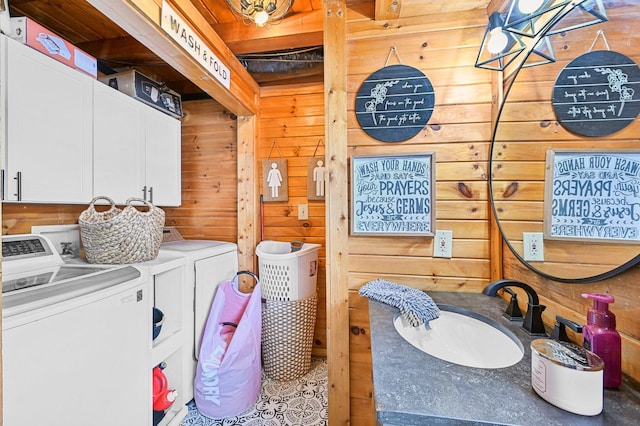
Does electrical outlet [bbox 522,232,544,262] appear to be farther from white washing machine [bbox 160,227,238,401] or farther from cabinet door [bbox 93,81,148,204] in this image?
cabinet door [bbox 93,81,148,204]

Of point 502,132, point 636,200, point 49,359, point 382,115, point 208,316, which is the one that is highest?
point 382,115

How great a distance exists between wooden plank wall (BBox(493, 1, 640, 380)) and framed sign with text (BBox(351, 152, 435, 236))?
1.02 ft

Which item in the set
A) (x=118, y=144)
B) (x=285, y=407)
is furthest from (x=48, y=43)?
(x=285, y=407)

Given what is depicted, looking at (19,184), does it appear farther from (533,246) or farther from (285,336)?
(533,246)

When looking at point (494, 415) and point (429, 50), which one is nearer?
point (494, 415)

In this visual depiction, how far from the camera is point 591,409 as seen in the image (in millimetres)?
543

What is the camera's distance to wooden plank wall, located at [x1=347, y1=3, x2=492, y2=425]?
1.34 m

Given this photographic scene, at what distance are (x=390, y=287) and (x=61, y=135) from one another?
1.85 meters

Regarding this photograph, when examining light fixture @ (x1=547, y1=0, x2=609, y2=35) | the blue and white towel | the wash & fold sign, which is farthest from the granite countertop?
the wash & fold sign

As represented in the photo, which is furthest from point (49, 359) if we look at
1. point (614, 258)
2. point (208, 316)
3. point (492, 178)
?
point (492, 178)

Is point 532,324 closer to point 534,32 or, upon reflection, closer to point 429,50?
point 534,32

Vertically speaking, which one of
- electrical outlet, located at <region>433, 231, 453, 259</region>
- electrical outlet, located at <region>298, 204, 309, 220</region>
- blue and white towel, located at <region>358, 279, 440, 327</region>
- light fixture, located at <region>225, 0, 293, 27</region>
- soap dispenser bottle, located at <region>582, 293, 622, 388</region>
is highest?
light fixture, located at <region>225, 0, 293, 27</region>

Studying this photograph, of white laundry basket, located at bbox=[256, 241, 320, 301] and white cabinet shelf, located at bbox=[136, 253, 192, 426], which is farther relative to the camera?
white laundry basket, located at bbox=[256, 241, 320, 301]

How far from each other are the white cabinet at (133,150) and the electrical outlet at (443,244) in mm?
1951
